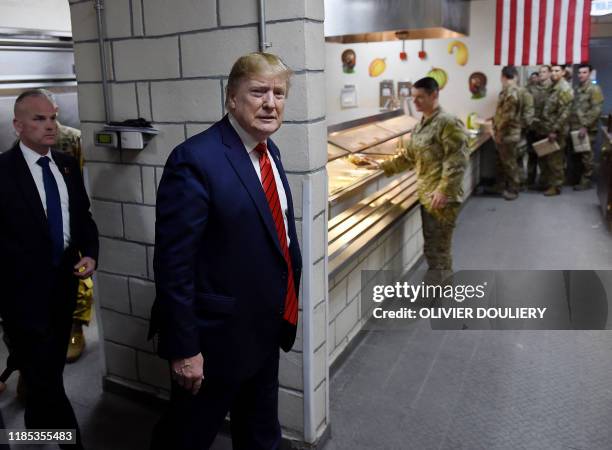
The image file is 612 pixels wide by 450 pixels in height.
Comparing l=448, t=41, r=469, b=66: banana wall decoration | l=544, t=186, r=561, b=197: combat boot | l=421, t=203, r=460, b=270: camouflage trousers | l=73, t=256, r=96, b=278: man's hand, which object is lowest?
l=544, t=186, r=561, b=197: combat boot

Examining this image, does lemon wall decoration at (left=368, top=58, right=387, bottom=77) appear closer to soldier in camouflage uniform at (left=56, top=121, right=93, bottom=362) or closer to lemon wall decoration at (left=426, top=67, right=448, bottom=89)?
lemon wall decoration at (left=426, top=67, right=448, bottom=89)

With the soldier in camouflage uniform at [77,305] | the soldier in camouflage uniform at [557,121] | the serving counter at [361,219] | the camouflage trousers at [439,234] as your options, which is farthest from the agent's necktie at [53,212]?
the soldier in camouflage uniform at [557,121]

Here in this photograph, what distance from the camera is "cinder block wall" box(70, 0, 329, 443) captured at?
238 centimetres

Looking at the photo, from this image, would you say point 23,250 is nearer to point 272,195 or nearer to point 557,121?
point 272,195

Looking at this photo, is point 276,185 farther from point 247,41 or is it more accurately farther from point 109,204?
point 109,204

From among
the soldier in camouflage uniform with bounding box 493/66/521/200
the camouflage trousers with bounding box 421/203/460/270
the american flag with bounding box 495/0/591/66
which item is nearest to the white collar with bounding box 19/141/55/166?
the camouflage trousers with bounding box 421/203/460/270

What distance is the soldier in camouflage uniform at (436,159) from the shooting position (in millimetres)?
3906

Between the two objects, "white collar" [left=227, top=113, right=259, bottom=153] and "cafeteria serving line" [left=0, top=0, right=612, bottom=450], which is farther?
"cafeteria serving line" [left=0, top=0, right=612, bottom=450]

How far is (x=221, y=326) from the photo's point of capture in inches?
75.6

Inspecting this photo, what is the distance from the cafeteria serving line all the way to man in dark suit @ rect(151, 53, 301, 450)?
19.9 inches

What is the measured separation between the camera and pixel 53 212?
8.08ft

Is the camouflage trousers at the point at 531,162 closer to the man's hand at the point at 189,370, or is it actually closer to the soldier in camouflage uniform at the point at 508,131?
the soldier in camouflage uniform at the point at 508,131

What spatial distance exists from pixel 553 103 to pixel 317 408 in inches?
265

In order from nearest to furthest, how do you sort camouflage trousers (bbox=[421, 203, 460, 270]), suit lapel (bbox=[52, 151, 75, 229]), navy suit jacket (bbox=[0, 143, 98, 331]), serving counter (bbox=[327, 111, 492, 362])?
1. navy suit jacket (bbox=[0, 143, 98, 331])
2. suit lapel (bbox=[52, 151, 75, 229])
3. serving counter (bbox=[327, 111, 492, 362])
4. camouflage trousers (bbox=[421, 203, 460, 270])
